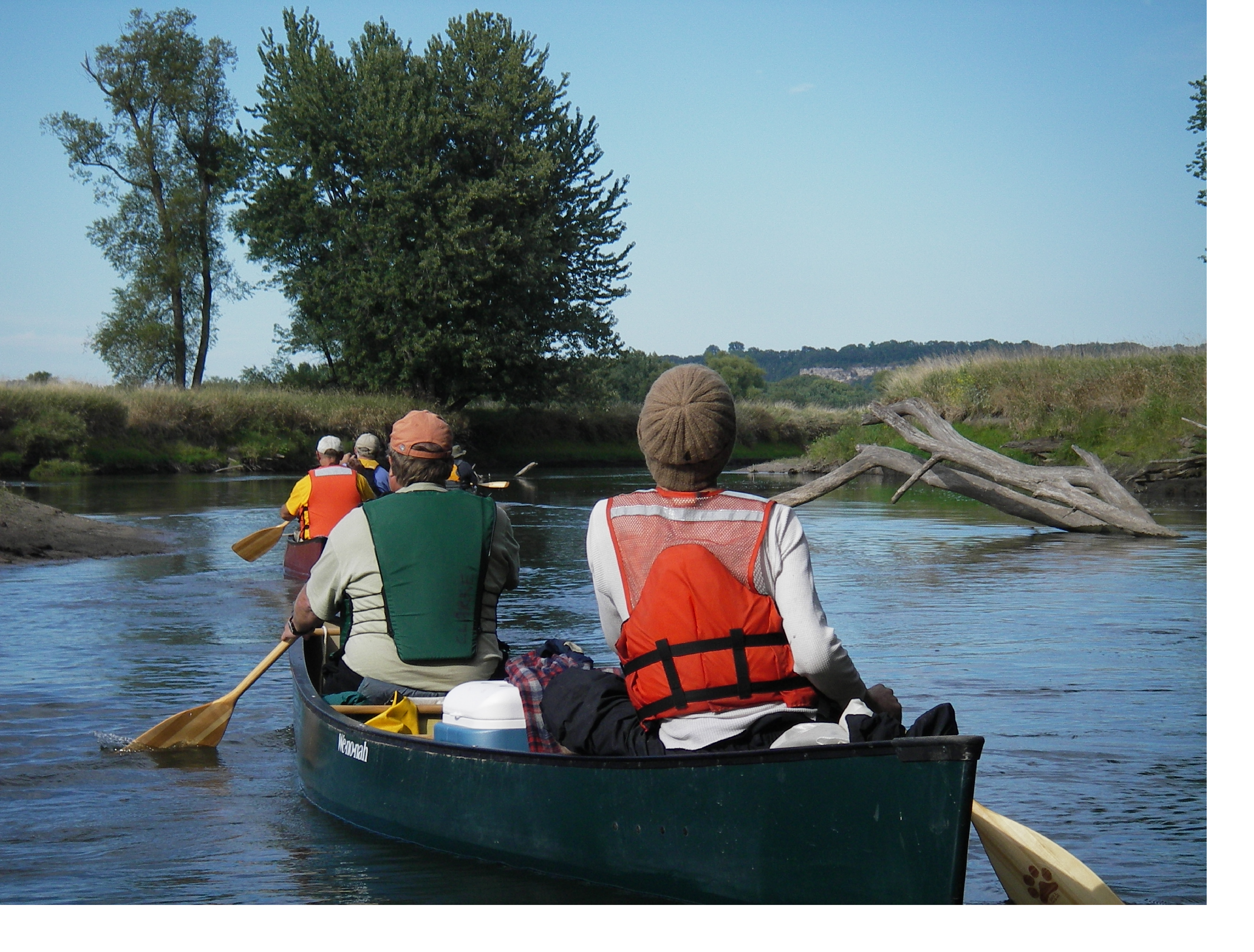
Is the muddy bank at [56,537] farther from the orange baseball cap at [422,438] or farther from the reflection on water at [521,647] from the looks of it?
the orange baseball cap at [422,438]

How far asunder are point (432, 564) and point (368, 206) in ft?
100

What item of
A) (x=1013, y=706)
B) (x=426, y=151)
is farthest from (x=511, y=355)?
(x=1013, y=706)

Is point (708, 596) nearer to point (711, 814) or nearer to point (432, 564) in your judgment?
point (711, 814)

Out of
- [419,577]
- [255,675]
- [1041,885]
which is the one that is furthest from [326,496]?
[1041,885]

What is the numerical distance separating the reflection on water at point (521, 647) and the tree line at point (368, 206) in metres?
18.8

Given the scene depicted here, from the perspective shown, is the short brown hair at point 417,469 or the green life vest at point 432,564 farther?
the short brown hair at point 417,469

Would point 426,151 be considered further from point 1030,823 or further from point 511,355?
point 1030,823

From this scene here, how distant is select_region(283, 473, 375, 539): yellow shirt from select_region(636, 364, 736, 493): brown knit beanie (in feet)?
20.4

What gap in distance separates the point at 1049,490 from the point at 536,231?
20.8 m

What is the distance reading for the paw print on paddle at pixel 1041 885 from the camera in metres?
3.31

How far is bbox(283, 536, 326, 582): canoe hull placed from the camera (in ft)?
29.9

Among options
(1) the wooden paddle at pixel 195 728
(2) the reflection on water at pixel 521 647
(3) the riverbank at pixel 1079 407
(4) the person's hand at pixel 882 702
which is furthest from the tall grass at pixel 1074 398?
(4) the person's hand at pixel 882 702

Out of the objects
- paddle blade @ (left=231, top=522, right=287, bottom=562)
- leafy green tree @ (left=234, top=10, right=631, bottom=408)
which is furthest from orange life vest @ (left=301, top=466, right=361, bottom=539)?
leafy green tree @ (left=234, top=10, right=631, bottom=408)

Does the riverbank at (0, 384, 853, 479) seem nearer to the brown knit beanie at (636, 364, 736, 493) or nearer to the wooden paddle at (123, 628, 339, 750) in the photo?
the wooden paddle at (123, 628, 339, 750)
